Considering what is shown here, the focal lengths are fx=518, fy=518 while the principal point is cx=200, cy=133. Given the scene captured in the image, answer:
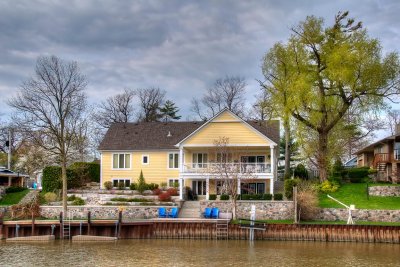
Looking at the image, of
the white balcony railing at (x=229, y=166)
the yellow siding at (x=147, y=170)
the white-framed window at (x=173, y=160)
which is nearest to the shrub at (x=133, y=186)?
the yellow siding at (x=147, y=170)

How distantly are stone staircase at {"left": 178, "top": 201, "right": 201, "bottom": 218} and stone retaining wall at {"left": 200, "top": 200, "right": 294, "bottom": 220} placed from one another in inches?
32.4

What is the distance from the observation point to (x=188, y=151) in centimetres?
5106

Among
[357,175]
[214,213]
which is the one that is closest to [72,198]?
[214,213]

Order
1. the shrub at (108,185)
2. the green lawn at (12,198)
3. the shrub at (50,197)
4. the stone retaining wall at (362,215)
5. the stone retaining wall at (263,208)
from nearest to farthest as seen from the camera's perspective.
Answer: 1. the stone retaining wall at (362,215)
2. the stone retaining wall at (263,208)
3. the shrub at (50,197)
4. the green lawn at (12,198)
5. the shrub at (108,185)

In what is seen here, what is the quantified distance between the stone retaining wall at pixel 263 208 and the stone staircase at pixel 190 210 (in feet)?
2.70

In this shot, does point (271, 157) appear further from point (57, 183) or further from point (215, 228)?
point (57, 183)

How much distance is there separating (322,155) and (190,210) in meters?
14.1

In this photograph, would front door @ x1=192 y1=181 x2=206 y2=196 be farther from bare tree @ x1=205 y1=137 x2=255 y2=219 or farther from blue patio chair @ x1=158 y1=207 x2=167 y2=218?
blue patio chair @ x1=158 y1=207 x2=167 y2=218

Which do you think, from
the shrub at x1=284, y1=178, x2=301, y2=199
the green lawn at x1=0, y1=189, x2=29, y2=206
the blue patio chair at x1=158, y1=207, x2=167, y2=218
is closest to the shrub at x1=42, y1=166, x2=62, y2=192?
the green lawn at x1=0, y1=189, x2=29, y2=206

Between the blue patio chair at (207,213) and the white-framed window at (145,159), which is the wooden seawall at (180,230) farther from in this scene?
the white-framed window at (145,159)

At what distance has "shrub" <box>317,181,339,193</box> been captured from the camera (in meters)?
44.8

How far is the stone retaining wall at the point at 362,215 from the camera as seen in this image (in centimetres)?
3803

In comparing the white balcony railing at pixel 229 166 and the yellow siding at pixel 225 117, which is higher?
the yellow siding at pixel 225 117

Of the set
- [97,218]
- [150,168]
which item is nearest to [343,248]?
[97,218]
